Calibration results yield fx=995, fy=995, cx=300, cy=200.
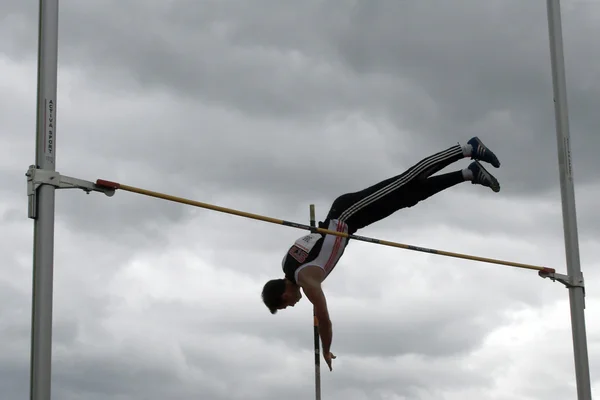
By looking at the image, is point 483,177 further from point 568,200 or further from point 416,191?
point 568,200

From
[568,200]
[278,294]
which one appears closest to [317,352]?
[278,294]

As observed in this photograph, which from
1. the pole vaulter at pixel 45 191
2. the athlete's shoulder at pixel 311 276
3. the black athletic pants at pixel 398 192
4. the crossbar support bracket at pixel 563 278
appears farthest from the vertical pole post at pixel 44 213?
the crossbar support bracket at pixel 563 278

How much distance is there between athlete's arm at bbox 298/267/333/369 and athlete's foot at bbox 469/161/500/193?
1.65 meters

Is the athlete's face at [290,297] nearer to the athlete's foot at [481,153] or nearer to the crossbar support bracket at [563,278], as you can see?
the athlete's foot at [481,153]

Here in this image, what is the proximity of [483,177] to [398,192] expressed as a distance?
786 mm

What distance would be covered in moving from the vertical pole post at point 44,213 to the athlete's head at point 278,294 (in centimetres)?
269

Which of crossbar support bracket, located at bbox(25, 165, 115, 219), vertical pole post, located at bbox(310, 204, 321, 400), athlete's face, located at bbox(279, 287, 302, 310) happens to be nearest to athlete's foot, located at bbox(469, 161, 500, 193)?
vertical pole post, located at bbox(310, 204, 321, 400)

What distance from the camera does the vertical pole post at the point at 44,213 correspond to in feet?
20.2

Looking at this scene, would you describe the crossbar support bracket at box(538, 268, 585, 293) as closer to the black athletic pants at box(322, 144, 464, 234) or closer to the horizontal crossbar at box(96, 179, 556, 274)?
the horizontal crossbar at box(96, 179, 556, 274)

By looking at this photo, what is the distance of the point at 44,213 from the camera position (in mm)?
6297

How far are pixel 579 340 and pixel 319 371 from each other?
2.65m

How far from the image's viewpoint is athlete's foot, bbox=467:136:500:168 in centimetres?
872

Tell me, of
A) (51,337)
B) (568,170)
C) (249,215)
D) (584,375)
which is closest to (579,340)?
(584,375)

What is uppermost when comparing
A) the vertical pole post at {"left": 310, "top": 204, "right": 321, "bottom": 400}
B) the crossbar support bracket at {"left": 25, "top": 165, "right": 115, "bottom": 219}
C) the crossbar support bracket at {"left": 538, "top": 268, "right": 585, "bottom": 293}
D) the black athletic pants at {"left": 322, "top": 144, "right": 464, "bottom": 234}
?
the black athletic pants at {"left": 322, "top": 144, "right": 464, "bottom": 234}
